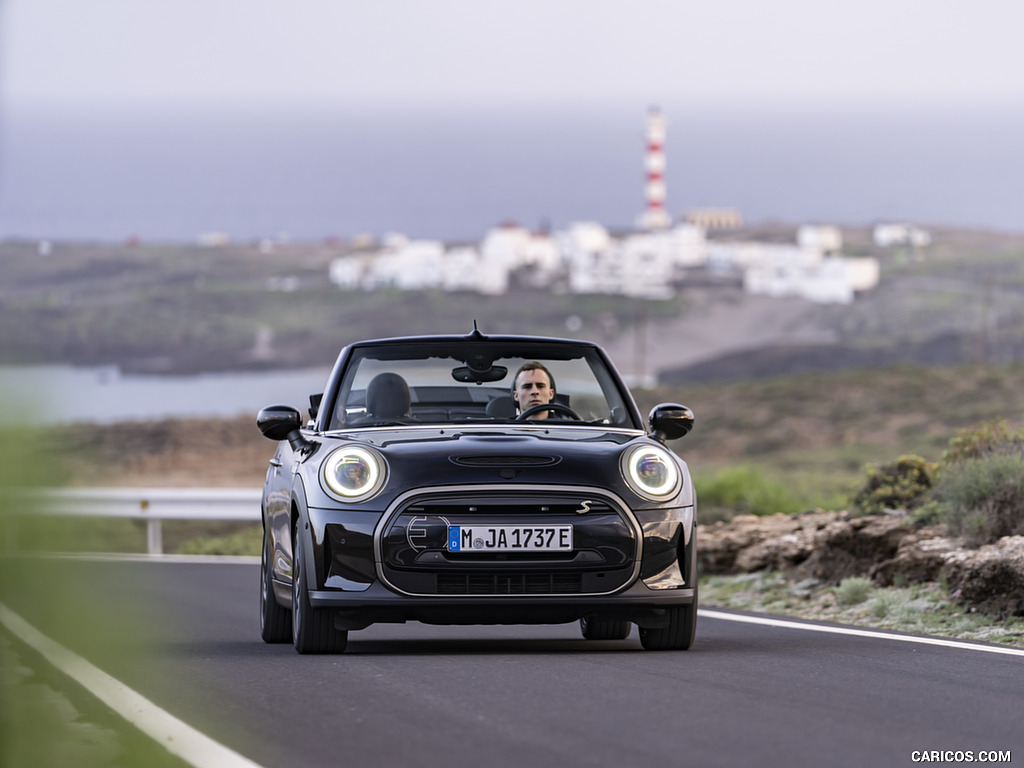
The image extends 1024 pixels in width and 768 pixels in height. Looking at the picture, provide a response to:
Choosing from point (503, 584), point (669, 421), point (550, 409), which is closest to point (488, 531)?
point (503, 584)

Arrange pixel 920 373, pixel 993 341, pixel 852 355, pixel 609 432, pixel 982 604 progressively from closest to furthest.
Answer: pixel 609 432
pixel 982 604
pixel 920 373
pixel 993 341
pixel 852 355

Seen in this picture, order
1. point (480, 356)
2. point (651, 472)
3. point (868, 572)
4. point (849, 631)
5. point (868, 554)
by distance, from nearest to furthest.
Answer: point (651, 472), point (480, 356), point (849, 631), point (868, 572), point (868, 554)

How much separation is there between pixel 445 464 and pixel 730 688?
1752 millimetres

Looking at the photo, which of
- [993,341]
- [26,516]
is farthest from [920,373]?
[26,516]

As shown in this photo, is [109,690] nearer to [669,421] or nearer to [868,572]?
[669,421]

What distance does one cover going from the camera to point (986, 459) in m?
13.0

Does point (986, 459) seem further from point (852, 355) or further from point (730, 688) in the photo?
point (852, 355)

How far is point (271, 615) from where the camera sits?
9594mm

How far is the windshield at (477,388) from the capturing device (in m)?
9.33

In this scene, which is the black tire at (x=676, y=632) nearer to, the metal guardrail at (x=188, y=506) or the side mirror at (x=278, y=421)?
the side mirror at (x=278, y=421)

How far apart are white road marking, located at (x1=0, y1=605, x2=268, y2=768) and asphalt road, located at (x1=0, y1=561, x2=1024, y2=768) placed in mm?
1661

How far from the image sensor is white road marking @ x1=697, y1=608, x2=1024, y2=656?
9.20 m

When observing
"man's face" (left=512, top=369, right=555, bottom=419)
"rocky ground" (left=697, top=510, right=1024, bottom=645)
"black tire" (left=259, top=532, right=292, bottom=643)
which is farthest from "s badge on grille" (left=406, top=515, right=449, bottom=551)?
"rocky ground" (left=697, top=510, right=1024, bottom=645)

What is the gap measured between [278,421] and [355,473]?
37.0 inches
